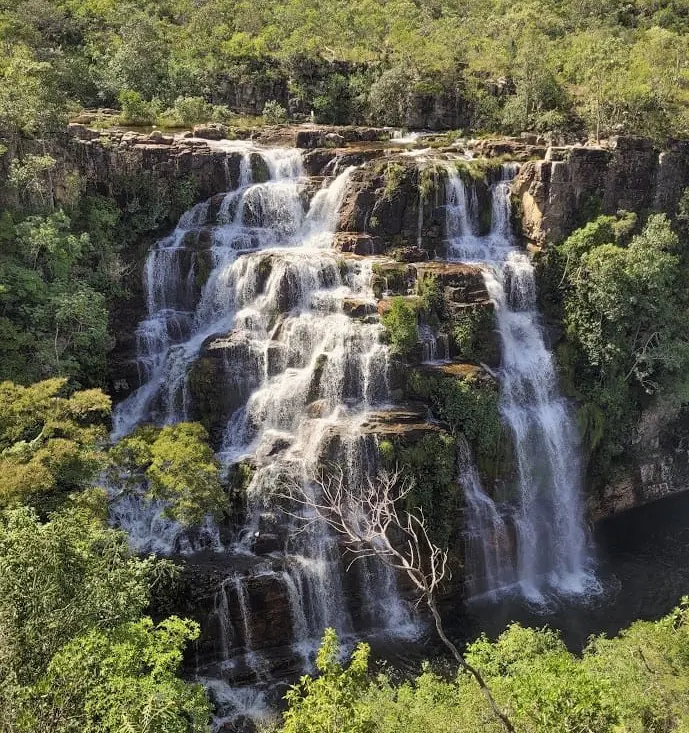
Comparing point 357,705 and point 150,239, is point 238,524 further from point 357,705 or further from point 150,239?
point 150,239

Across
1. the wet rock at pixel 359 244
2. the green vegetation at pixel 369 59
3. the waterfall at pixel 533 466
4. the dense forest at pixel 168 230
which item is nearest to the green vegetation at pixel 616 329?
the dense forest at pixel 168 230

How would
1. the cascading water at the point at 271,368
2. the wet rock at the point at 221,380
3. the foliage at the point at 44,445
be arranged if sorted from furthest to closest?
the wet rock at the point at 221,380 < the cascading water at the point at 271,368 < the foliage at the point at 44,445

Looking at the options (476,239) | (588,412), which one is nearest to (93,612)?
(588,412)

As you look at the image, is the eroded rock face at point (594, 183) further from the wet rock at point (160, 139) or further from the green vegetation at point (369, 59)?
the wet rock at point (160, 139)

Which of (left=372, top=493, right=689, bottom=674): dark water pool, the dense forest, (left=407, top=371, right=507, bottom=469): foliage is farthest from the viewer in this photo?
(left=407, top=371, right=507, bottom=469): foliage

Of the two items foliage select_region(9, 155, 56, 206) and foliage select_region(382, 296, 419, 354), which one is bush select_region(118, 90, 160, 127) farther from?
foliage select_region(382, 296, 419, 354)

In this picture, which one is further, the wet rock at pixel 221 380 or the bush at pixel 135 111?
the bush at pixel 135 111

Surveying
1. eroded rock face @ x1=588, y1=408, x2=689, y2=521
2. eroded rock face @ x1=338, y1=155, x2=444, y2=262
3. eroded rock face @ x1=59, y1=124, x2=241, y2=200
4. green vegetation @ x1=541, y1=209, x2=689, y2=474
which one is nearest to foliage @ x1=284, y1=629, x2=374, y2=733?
green vegetation @ x1=541, y1=209, x2=689, y2=474
